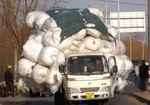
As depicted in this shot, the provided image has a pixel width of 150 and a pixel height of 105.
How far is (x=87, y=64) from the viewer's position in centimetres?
1825

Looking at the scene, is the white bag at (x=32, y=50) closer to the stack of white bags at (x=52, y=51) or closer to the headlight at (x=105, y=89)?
the stack of white bags at (x=52, y=51)

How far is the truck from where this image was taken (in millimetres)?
17859

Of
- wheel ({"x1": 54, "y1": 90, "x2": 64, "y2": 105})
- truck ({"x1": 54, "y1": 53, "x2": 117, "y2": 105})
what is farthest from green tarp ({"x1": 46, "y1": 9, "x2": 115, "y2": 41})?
wheel ({"x1": 54, "y1": 90, "x2": 64, "y2": 105})

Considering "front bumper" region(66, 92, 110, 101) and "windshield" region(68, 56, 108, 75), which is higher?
"windshield" region(68, 56, 108, 75)

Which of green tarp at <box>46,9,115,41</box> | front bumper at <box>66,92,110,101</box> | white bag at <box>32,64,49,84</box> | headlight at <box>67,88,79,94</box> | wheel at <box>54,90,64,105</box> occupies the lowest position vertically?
wheel at <box>54,90,64,105</box>

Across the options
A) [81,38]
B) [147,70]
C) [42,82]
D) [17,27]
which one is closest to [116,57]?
[81,38]

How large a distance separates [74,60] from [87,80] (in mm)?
894

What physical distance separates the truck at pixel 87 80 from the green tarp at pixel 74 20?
882 mm

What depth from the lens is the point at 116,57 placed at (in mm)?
19016

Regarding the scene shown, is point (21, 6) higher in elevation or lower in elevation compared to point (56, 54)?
higher

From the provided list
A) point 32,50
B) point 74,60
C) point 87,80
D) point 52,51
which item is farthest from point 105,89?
point 32,50

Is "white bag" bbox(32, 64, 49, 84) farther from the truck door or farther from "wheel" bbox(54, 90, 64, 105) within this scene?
the truck door

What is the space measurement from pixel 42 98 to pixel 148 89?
19.6ft

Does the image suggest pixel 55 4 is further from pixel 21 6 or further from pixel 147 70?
pixel 147 70
